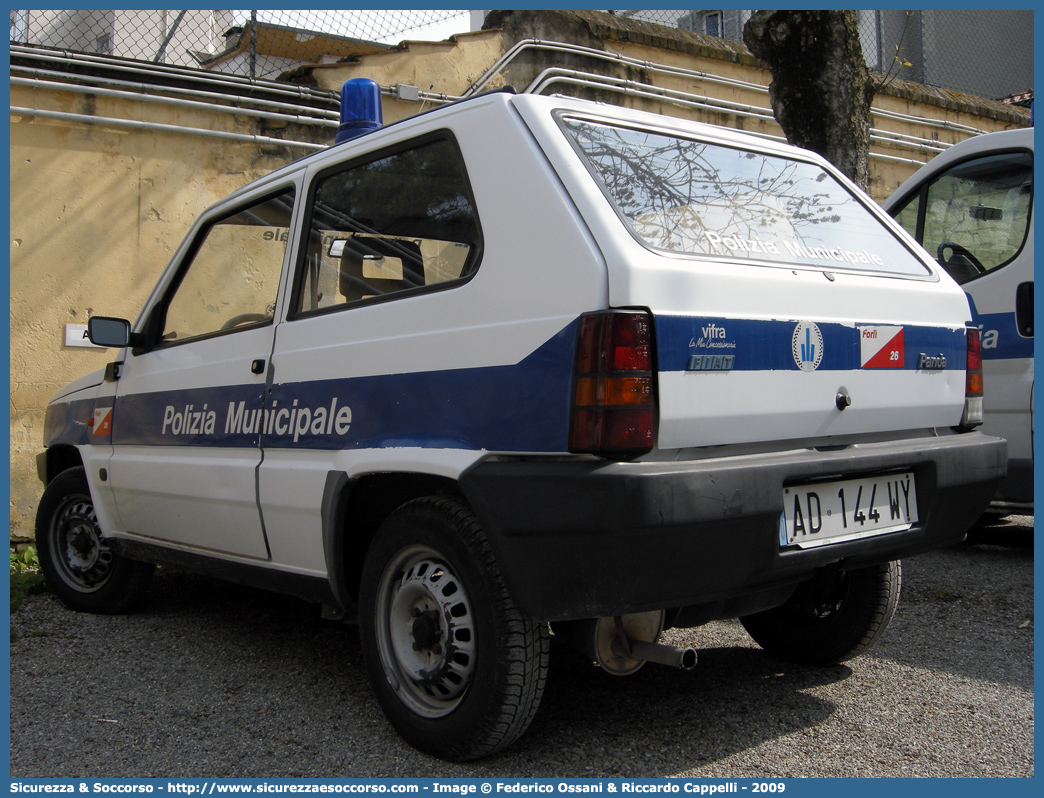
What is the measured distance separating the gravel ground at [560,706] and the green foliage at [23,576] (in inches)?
15.7

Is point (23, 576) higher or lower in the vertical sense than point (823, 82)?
lower

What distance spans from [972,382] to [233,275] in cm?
276

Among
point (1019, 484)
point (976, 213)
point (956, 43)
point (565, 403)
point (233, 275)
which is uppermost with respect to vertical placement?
point (956, 43)

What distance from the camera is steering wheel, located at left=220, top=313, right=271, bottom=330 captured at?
10.9 ft

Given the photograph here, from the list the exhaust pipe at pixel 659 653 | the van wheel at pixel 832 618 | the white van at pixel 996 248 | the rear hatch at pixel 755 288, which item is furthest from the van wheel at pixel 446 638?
the white van at pixel 996 248

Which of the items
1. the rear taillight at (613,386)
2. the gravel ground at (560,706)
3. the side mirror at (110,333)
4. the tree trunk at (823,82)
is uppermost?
the tree trunk at (823,82)

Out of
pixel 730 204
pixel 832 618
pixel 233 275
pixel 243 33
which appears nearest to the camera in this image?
pixel 730 204

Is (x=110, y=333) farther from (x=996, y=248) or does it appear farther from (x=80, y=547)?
(x=996, y=248)

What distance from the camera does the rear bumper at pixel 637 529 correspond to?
7.15ft

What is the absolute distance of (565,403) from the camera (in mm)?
2250

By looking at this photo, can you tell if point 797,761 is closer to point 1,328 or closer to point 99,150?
point 1,328

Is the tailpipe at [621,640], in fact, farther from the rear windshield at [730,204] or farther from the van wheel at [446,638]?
the rear windshield at [730,204]

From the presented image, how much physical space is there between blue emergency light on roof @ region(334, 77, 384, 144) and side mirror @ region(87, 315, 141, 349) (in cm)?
118

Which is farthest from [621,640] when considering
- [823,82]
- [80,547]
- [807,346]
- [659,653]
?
[823,82]
